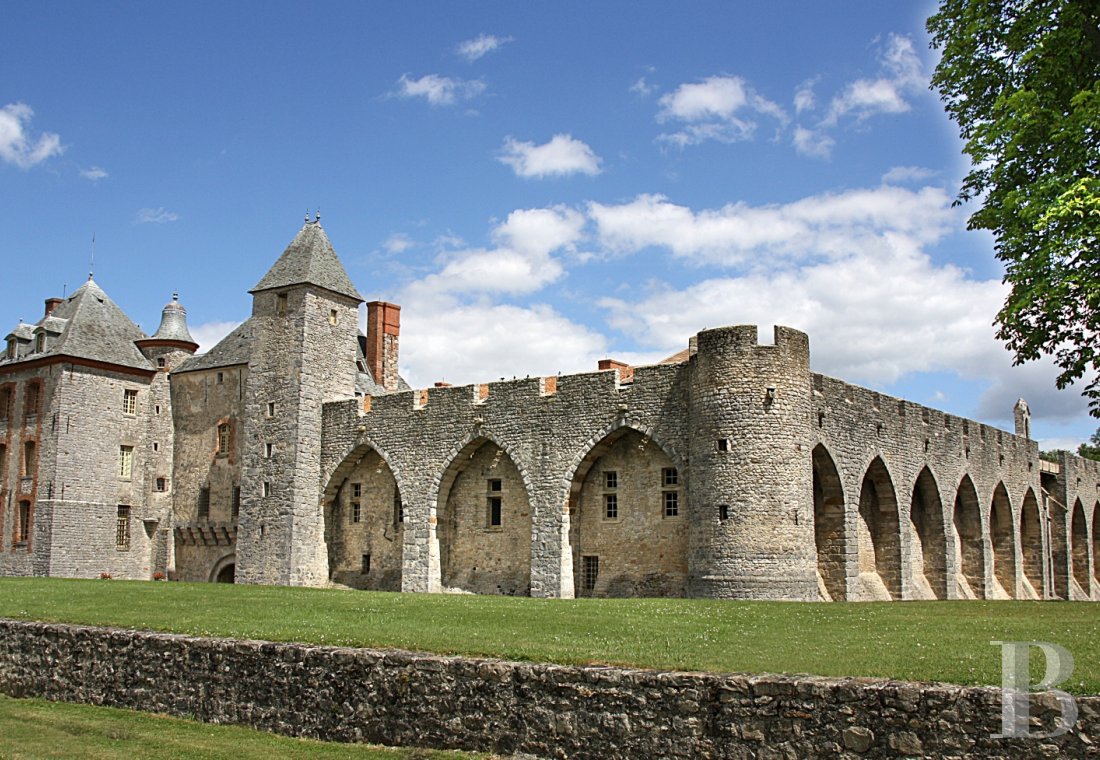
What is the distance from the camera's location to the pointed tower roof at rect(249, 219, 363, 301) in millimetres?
36094

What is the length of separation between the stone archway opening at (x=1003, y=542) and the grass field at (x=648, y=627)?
69.2ft

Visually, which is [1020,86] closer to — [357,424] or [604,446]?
[604,446]

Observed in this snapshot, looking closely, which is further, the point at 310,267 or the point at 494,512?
the point at 310,267

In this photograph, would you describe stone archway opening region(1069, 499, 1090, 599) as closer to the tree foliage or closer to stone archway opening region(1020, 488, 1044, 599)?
stone archway opening region(1020, 488, 1044, 599)

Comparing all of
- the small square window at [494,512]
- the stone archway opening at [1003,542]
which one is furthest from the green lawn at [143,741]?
the stone archway opening at [1003,542]

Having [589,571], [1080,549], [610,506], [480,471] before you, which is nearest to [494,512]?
[480,471]

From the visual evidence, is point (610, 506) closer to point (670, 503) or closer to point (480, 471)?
point (670, 503)

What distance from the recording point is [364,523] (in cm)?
3544

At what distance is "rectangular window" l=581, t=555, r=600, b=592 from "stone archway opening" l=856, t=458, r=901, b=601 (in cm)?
778

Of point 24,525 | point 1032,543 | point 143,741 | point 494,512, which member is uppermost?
point 494,512

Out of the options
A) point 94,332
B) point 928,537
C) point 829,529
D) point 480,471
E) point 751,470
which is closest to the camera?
point 751,470

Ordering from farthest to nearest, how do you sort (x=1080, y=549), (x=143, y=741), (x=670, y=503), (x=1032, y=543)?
(x=1080, y=549) < (x=1032, y=543) < (x=670, y=503) < (x=143, y=741)

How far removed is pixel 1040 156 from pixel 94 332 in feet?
113

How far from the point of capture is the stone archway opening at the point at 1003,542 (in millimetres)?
40812
